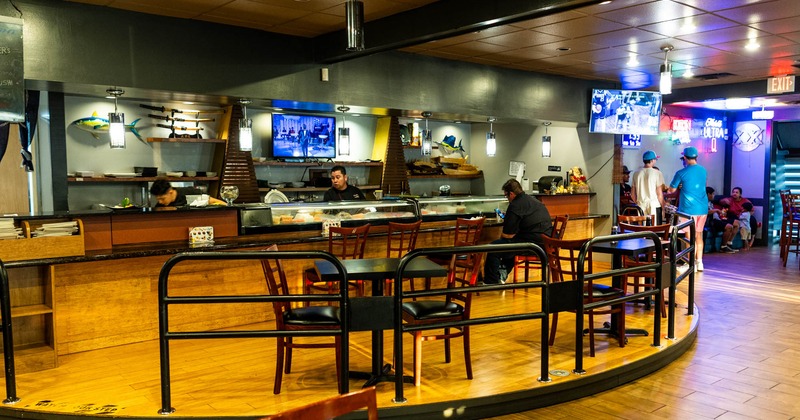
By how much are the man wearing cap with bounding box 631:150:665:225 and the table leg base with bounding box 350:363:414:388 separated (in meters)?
6.68

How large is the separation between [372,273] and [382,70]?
388 cm

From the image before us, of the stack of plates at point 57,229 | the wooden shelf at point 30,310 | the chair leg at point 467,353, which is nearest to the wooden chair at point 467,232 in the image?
the chair leg at point 467,353

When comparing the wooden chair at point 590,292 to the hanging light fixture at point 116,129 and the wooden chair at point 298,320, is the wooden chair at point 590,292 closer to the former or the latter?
the wooden chair at point 298,320

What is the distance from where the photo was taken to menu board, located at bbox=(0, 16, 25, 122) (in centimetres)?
497

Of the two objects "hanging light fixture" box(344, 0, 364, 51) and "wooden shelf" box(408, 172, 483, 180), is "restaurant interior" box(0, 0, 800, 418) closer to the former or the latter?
"hanging light fixture" box(344, 0, 364, 51)

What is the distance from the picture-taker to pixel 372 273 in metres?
4.01

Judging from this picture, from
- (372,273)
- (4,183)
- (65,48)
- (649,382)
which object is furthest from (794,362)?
(4,183)

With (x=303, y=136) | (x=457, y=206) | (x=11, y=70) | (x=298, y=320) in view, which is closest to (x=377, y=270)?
(x=298, y=320)

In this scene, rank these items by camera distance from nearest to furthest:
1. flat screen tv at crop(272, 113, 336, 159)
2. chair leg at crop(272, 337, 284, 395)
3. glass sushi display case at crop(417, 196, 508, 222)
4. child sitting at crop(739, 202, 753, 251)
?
chair leg at crop(272, 337, 284, 395)
glass sushi display case at crop(417, 196, 508, 222)
flat screen tv at crop(272, 113, 336, 159)
child sitting at crop(739, 202, 753, 251)

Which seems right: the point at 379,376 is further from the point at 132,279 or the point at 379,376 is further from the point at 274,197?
the point at 274,197

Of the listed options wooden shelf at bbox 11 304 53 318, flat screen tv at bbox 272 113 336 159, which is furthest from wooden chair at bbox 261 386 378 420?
flat screen tv at bbox 272 113 336 159

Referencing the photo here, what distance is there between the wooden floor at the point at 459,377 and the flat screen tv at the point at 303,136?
4.79 metres

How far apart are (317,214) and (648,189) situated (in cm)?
546

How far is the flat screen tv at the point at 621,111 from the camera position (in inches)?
385
